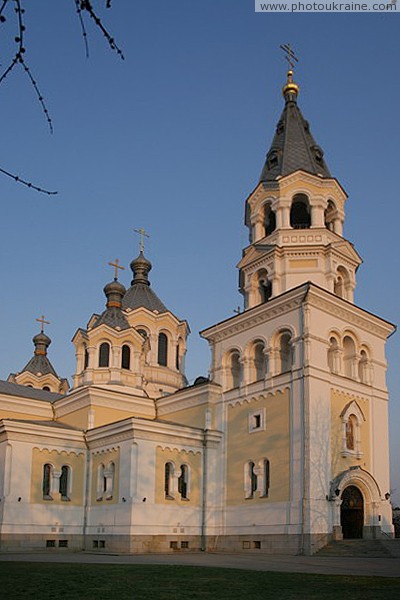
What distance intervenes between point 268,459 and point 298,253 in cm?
848

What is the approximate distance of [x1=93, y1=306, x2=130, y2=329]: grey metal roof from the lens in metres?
37.8

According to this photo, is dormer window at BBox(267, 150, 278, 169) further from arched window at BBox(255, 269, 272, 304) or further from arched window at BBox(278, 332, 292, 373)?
arched window at BBox(278, 332, 292, 373)

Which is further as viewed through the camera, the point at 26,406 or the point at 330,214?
the point at 26,406

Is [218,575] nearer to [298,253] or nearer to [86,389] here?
[298,253]

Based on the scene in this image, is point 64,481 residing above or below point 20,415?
below

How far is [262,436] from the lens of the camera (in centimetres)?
2625

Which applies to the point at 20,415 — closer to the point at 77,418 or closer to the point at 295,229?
the point at 77,418

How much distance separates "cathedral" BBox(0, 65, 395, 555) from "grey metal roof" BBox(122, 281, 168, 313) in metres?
10.8

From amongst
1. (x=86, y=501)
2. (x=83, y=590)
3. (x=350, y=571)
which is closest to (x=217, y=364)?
(x=86, y=501)

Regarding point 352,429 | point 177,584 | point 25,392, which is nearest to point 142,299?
point 25,392

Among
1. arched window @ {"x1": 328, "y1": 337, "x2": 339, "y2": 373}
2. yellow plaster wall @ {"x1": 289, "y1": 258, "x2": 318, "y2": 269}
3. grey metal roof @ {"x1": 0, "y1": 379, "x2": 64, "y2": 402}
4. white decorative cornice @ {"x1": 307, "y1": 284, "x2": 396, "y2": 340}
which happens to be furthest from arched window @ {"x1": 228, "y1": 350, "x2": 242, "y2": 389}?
grey metal roof @ {"x1": 0, "y1": 379, "x2": 64, "y2": 402}

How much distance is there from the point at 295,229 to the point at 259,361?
5760 millimetres

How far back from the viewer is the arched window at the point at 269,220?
3018cm

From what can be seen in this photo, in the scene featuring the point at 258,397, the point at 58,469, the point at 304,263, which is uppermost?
the point at 304,263
